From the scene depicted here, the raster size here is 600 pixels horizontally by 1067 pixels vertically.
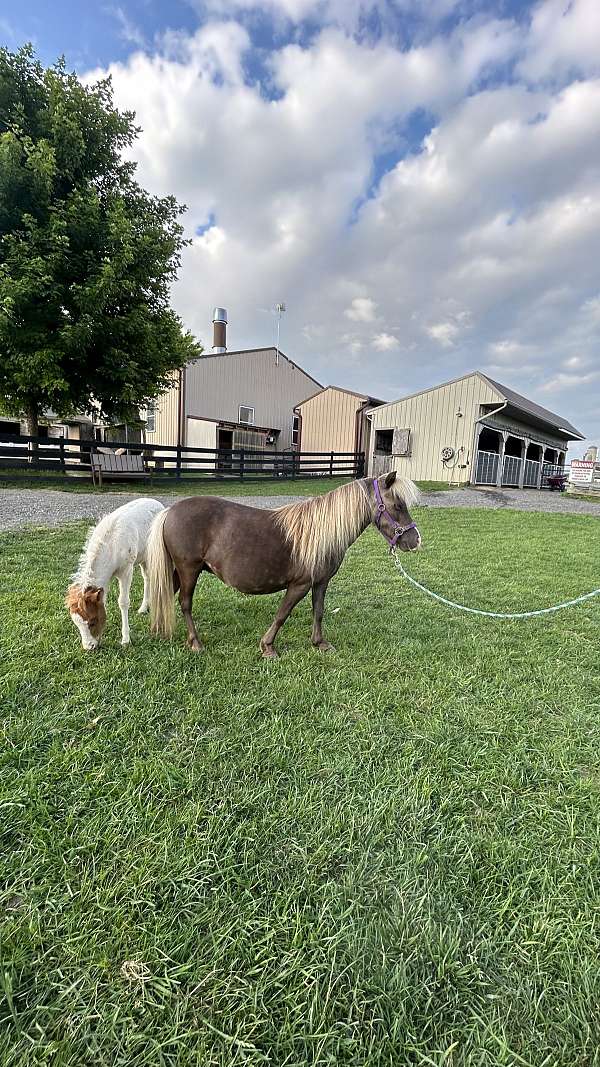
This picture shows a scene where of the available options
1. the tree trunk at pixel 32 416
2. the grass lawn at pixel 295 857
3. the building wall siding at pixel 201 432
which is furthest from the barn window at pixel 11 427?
the grass lawn at pixel 295 857

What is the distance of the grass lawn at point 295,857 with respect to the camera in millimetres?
1019

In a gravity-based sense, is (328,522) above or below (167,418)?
below

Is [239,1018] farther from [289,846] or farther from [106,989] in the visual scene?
[289,846]

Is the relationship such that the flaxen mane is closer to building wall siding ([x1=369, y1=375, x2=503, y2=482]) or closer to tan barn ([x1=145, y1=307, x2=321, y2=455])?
building wall siding ([x1=369, y1=375, x2=503, y2=482])

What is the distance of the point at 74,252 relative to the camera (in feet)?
34.0

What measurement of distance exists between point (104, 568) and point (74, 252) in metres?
11.3

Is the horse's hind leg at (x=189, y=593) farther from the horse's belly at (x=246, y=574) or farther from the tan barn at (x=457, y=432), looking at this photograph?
the tan barn at (x=457, y=432)

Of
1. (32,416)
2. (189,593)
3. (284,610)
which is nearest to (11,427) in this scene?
(32,416)

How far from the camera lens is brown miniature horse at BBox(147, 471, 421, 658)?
268cm

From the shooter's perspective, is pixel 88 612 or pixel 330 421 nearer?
pixel 88 612

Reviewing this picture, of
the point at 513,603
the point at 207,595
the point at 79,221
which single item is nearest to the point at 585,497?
the point at 513,603

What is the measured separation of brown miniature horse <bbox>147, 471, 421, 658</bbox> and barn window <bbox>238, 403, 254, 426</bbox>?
20.8 metres

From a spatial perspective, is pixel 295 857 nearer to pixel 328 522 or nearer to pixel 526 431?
pixel 328 522

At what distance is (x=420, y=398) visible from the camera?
17219mm
